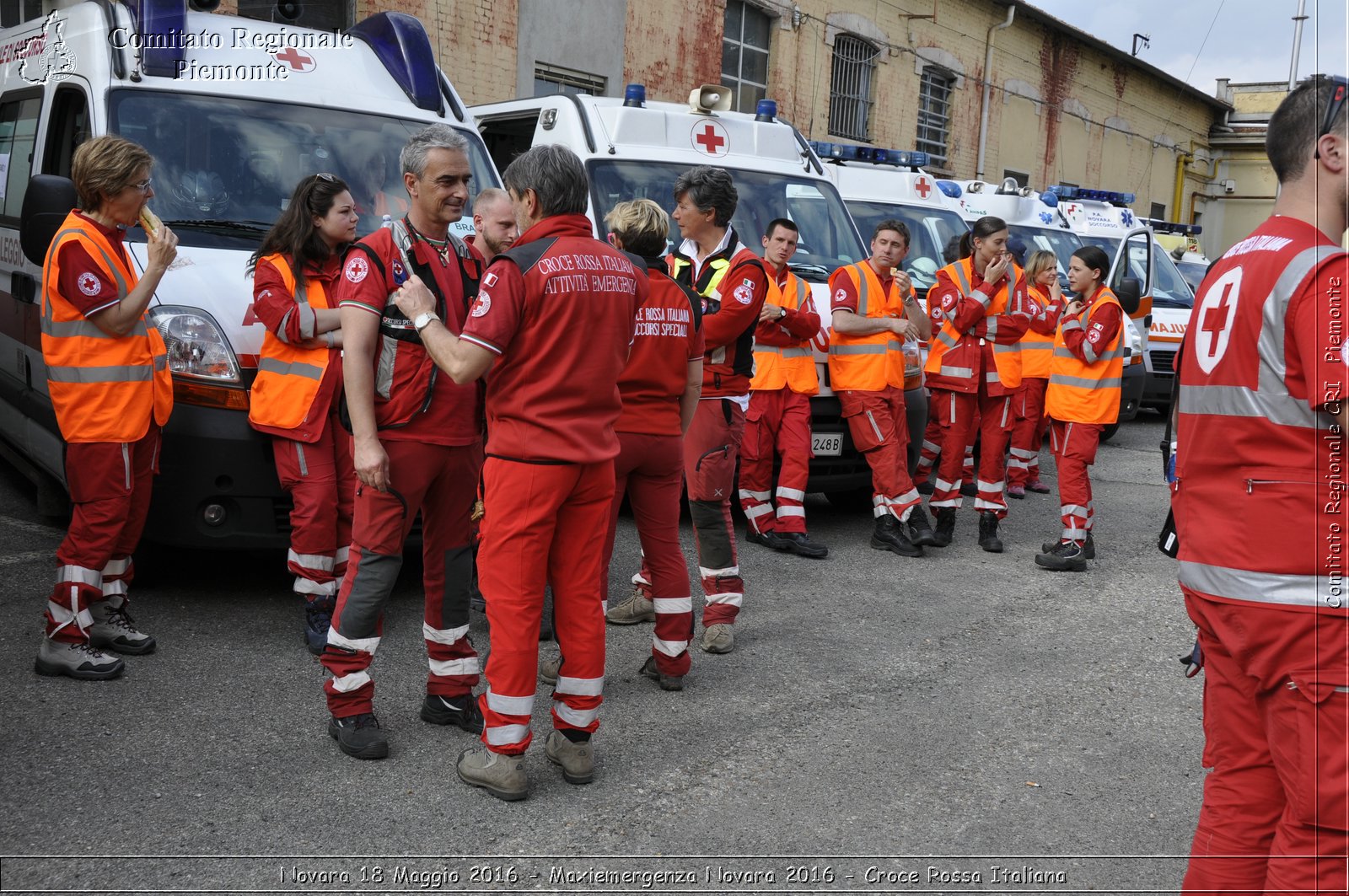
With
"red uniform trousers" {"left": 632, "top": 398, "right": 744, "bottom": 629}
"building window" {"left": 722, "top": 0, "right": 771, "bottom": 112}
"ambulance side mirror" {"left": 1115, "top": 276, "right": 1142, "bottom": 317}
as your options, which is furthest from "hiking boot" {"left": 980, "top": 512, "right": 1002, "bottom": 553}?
"building window" {"left": 722, "top": 0, "right": 771, "bottom": 112}

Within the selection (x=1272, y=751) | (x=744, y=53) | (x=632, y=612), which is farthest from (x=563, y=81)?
(x=1272, y=751)

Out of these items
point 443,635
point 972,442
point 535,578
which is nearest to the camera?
point 535,578

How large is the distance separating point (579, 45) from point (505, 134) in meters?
5.93

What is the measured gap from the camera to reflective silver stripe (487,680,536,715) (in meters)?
3.61

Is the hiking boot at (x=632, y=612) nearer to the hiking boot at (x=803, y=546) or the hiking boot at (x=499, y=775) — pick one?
the hiking boot at (x=803, y=546)

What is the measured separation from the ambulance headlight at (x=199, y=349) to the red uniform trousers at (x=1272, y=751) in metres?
3.73

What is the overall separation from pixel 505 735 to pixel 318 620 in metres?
1.53

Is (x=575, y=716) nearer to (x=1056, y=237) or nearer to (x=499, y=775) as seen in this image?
(x=499, y=775)

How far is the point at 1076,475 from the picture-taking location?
7.01 m

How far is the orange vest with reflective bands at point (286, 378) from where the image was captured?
4676mm

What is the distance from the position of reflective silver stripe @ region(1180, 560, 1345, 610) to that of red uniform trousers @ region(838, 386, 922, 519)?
14.5 feet

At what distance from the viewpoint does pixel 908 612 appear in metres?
5.87

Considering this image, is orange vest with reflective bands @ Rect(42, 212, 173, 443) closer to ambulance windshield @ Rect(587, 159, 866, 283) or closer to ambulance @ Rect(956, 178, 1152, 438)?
ambulance windshield @ Rect(587, 159, 866, 283)

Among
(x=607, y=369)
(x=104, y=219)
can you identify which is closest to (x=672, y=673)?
(x=607, y=369)
